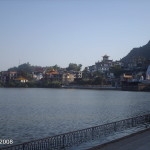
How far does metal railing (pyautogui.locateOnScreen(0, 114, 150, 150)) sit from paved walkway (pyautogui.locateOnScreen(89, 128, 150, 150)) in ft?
8.56

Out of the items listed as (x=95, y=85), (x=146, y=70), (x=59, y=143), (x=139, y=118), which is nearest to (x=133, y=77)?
(x=146, y=70)

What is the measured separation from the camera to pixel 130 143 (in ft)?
66.0

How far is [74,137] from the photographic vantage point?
21.5 m

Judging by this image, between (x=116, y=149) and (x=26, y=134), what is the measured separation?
514 inches

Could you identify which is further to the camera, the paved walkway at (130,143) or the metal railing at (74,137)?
the paved walkway at (130,143)

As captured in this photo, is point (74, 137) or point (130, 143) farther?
point (74, 137)

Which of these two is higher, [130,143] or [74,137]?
[74,137]

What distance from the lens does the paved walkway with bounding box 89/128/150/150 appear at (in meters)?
18.6

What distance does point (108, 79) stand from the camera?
639 ft

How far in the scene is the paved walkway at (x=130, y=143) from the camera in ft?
61.1

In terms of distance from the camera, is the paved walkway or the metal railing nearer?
the metal railing

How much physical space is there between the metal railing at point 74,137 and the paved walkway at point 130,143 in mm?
2610

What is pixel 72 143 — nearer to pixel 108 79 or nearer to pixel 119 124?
pixel 119 124

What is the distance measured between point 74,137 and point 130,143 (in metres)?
3.78
